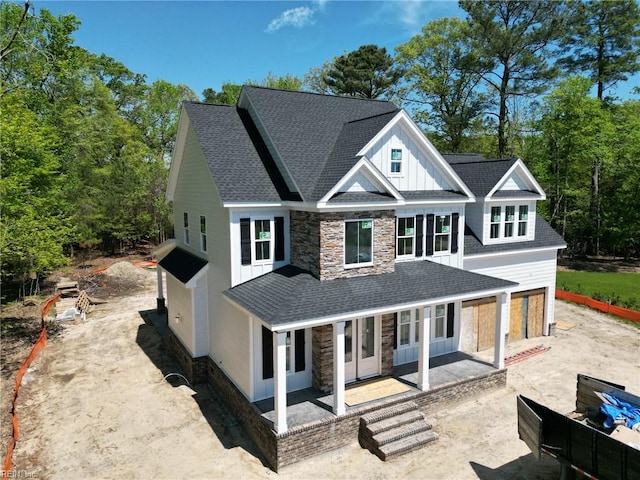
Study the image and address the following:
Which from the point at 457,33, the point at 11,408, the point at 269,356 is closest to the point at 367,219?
the point at 269,356

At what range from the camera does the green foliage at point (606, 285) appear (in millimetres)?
23094

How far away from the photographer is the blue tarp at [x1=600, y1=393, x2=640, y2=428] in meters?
8.70

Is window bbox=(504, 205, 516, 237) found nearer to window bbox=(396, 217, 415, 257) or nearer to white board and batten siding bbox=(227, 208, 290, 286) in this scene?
window bbox=(396, 217, 415, 257)

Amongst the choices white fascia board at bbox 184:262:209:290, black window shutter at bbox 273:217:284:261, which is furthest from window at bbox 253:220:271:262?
white fascia board at bbox 184:262:209:290

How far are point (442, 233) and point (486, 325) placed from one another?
4.63 m

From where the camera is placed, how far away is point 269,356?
1195 cm

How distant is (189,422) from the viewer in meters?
12.1

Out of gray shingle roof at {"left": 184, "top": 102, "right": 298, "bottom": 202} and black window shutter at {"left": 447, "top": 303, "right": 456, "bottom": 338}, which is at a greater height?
gray shingle roof at {"left": 184, "top": 102, "right": 298, "bottom": 202}

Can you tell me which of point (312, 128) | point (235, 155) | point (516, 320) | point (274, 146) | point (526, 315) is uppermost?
point (312, 128)

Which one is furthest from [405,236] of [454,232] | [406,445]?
[406,445]

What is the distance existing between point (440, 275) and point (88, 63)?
37.4 m

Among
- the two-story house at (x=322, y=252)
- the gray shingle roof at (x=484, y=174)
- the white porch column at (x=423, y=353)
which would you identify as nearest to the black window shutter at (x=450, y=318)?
the two-story house at (x=322, y=252)

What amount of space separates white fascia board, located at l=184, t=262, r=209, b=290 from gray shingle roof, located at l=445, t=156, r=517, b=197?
1096cm

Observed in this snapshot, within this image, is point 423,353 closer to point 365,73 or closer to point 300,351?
point 300,351
